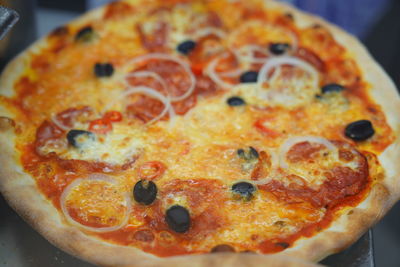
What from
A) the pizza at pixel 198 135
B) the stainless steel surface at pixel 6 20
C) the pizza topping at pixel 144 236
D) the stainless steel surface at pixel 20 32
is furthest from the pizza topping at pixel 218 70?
the stainless steel surface at pixel 6 20

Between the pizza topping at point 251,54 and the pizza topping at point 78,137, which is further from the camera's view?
the pizza topping at point 251,54

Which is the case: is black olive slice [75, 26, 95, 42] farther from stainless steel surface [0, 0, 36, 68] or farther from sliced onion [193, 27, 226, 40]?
sliced onion [193, 27, 226, 40]

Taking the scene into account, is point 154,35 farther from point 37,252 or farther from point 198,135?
point 37,252

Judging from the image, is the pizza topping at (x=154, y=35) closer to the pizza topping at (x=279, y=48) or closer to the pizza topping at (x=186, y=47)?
the pizza topping at (x=186, y=47)

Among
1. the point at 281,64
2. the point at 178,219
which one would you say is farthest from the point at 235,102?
the point at 178,219

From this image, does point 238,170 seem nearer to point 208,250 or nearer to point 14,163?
point 208,250

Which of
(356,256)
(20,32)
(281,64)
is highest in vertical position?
(281,64)
